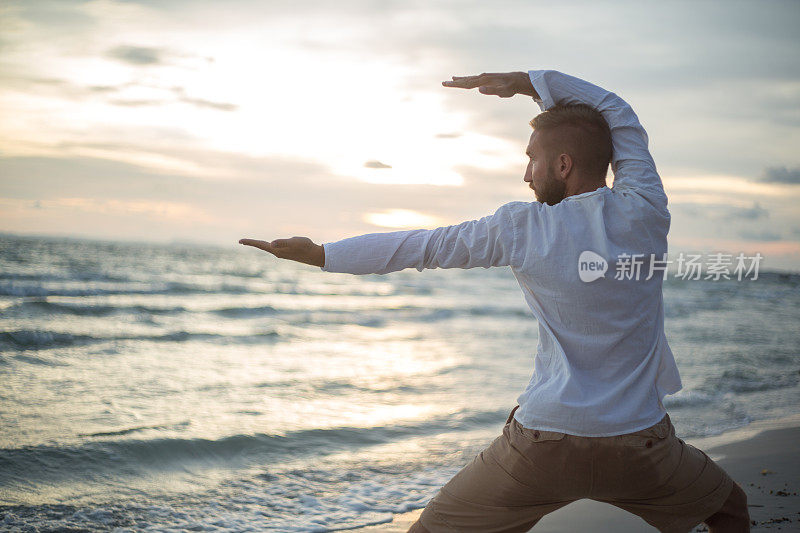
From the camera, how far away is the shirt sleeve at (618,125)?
215 centimetres

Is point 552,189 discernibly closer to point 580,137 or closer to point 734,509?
point 580,137

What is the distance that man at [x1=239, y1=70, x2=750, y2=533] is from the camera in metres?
1.98

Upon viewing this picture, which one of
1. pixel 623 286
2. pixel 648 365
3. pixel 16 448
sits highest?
pixel 623 286

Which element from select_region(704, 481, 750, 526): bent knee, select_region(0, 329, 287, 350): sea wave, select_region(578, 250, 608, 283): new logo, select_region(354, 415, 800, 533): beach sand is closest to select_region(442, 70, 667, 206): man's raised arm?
select_region(578, 250, 608, 283): new logo

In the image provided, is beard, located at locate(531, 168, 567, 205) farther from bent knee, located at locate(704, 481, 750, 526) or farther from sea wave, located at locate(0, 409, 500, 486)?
sea wave, located at locate(0, 409, 500, 486)

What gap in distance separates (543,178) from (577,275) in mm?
407

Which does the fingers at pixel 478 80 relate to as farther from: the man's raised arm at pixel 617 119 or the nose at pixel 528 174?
the nose at pixel 528 174

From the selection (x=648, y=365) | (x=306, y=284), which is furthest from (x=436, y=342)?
(x=306, y=284)

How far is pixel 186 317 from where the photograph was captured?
17828 mm

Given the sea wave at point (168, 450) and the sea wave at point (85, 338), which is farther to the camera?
the sea wave at point (85, 338)

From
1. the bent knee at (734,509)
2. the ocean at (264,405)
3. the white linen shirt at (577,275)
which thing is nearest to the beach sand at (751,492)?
the ocean at (264,405)

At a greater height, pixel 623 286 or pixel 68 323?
pixel 623 286

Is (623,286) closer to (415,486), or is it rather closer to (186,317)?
(415,486)

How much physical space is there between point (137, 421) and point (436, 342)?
8.52 meters
